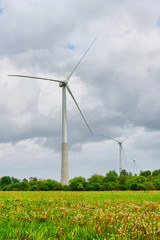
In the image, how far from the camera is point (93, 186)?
191ft

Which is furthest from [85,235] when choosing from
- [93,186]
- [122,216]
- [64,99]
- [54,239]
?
[64,99]

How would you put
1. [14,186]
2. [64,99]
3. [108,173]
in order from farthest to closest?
[108,173], [64,99], [14,186]

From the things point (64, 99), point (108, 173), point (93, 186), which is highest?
point (64, 99)

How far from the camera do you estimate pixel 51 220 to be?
8.93m

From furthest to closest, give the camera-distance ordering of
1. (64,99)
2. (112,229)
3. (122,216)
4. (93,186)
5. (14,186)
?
(64,99) → (14,186) → (93,186) → (122,216) → (112,229)

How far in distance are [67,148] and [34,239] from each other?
72885 mm

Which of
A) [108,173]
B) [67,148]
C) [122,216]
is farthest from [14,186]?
[108,173]

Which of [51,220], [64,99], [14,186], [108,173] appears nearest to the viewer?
[51,220]

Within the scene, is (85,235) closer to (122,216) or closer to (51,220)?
(51,220)

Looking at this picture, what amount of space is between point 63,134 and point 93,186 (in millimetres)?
23926

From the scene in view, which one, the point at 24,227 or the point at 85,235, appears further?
the point at 24,227

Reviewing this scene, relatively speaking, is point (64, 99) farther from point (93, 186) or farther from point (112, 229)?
point (112, 229)

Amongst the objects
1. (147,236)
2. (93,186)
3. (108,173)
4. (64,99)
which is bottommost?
(147,236)

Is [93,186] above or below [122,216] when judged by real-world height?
above
